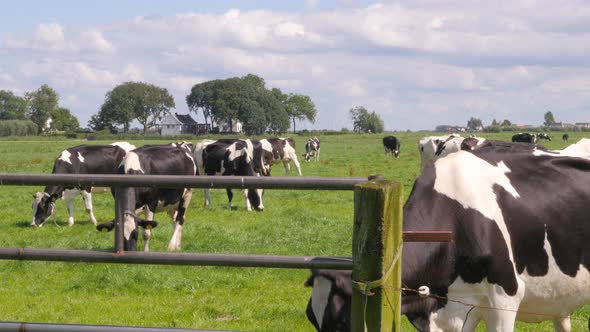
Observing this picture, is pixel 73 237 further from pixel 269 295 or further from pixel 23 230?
pixel 269 295

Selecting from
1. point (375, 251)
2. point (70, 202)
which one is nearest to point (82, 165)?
point (70, 202)

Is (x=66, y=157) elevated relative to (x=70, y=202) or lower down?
elevated

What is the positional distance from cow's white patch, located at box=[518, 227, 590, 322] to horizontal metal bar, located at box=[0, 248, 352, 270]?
224 cm

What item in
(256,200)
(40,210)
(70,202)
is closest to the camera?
(40,210)

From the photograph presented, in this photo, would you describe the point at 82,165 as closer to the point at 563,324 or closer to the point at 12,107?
the point at 563,324

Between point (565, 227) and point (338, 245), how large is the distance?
760cm

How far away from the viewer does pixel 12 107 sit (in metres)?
152

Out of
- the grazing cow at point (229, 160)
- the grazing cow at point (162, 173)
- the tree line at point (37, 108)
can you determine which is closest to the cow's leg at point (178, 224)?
the grazing cow at point (162, 173)

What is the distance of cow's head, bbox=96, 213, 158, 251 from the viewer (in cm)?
514

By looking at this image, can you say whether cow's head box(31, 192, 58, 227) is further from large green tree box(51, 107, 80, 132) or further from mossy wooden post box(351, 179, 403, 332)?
large green tree box(51, 107, 80, 132)

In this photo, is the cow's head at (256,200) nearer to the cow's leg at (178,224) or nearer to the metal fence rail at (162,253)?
the cow's leg at (178,224)

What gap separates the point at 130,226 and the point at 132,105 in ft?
421

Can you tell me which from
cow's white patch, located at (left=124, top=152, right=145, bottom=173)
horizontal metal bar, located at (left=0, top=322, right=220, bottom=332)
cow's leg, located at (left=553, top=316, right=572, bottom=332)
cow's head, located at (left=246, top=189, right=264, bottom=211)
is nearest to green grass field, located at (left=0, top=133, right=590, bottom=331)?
cow's leg, located at (left=553, top=316, right=572, bottom=332)

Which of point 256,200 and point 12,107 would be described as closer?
point 256,200
